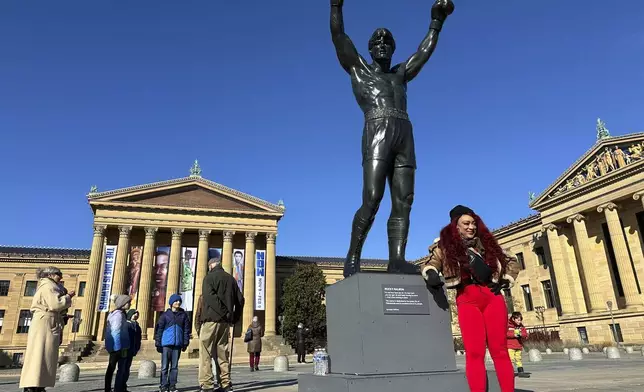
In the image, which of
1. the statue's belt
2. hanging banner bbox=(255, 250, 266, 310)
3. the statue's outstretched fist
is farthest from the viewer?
hanging banner bbox=(255, 250, 266, 310)

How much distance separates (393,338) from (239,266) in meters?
41.0

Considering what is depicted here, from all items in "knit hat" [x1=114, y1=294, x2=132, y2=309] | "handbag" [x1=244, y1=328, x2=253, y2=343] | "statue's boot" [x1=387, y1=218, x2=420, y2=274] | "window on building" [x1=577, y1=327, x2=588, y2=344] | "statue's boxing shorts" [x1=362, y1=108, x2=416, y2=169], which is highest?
"statue's boxing shorts" [x1=362, y1=108, x2=416, y2=169]

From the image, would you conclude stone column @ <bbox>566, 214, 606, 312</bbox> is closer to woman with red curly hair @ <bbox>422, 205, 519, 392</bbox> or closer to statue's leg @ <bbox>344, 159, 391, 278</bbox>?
statue's leg @ <bbox>344, 159, 391, 278</bbox>

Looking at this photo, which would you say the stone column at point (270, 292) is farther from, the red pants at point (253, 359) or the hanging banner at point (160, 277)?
the red pants at point (253, 359)

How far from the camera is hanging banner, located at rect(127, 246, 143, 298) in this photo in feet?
136

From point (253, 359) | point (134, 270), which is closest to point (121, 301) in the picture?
point (253, 359)

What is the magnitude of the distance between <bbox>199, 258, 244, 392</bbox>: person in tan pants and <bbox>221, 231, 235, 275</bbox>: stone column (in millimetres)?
38162

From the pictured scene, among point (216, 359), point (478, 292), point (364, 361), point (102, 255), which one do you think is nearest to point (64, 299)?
point (216, 359)

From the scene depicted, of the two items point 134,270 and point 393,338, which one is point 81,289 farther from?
point 393,338

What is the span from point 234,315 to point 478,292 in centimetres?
474

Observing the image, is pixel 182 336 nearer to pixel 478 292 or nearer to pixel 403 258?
pixel 403 258

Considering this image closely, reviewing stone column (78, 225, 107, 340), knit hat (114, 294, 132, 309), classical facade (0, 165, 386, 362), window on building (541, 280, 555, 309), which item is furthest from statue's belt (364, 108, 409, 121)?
window on building (541, 280, 555, 309)

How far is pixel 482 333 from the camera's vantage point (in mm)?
3682

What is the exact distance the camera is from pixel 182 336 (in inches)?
329
